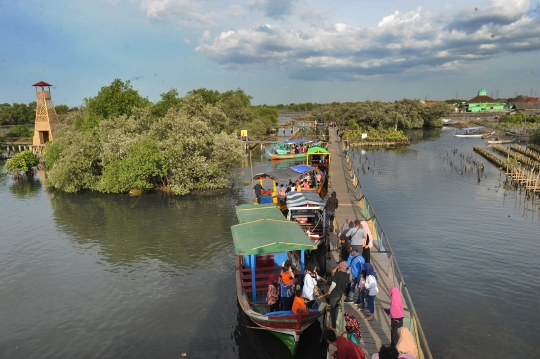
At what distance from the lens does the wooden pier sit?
10.9m

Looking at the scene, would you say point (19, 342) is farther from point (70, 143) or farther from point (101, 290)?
point (70, 143)

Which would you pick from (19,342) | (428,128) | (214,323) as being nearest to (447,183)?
(214,323)

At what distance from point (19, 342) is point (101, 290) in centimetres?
449

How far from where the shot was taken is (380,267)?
613 inches

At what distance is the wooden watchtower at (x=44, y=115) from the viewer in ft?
223

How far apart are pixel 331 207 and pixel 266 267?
5.68 meters

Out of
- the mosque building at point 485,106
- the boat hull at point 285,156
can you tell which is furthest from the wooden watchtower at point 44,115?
the mosque building at point 485,106

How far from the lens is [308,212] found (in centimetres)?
2280

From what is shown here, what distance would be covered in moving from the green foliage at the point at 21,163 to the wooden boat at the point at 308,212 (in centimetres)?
4579

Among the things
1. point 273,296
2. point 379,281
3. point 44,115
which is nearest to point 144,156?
point 273,296

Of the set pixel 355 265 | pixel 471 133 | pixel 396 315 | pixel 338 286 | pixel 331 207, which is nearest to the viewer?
pixel 396 315

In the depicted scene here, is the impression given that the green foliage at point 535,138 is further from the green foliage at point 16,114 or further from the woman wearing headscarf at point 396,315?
the green foliage at point 16,114

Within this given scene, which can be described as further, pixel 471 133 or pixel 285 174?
pixel 471 133

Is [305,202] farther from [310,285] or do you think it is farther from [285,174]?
[285,174]
